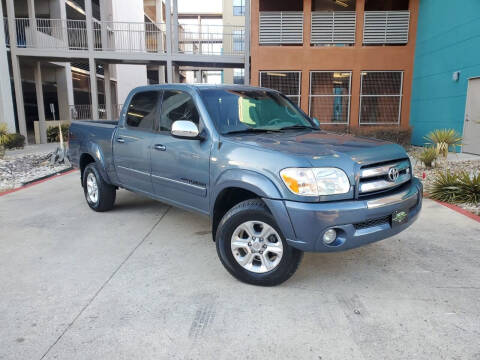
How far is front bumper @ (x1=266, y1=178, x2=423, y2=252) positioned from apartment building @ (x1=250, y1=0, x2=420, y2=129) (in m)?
12.7

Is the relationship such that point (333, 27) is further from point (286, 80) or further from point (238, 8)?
point (238, 8)

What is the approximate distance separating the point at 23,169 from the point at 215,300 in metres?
9.08

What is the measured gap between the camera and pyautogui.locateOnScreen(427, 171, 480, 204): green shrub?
646 centimetres

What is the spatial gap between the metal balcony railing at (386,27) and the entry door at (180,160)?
523 inches

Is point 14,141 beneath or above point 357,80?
beneath

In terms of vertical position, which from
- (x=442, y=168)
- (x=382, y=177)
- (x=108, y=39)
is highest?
(x=108, y=39)

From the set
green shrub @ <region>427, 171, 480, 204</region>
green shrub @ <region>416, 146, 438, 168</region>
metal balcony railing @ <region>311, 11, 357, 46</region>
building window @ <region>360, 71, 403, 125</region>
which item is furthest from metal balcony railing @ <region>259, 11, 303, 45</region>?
green shrub @ <region>427, 171, 480, 204</region>

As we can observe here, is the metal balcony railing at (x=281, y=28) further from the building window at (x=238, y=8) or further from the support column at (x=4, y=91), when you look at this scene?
the building window at (x=238, y=8)

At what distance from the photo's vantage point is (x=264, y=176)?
3.24 metres

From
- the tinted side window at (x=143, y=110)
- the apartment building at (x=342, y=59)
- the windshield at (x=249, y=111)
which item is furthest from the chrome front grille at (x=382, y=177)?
the apartment building at (x=342, y=59)

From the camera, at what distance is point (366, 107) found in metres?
15.9

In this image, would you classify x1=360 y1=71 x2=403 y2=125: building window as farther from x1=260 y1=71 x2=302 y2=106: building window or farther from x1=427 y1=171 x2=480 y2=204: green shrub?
x1=427 y1=171 x2=480 y2=204: green shrub

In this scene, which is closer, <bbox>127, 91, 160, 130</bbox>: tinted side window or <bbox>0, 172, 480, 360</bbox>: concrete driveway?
<bbox>0, 172, 480, 360</bbox>: concrete driveway

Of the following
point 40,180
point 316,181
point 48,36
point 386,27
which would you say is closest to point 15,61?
point 48,36
